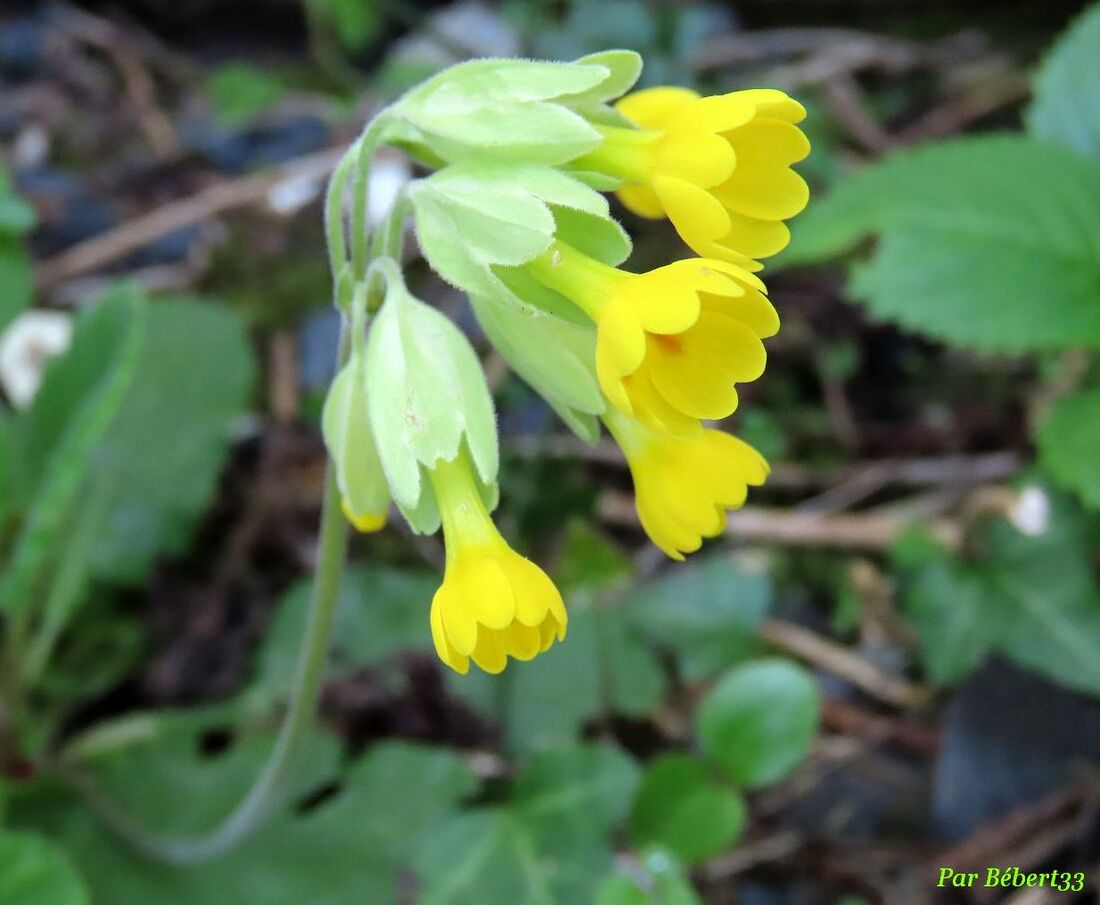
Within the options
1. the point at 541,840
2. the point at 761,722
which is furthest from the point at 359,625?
the point at 761,722

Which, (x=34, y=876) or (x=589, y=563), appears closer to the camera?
(x=34, y=876)

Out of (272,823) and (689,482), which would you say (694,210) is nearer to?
(689,482)

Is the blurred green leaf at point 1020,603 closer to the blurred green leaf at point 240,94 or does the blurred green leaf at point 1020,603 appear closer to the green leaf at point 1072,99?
the green leaf at point 1072,99

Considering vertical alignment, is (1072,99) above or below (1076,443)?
above

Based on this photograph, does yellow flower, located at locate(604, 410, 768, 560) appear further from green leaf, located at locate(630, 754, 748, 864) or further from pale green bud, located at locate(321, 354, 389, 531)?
green leaf, located at locate(630, 754, 748, 864)

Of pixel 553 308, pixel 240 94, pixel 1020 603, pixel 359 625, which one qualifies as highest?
pixel 553 308

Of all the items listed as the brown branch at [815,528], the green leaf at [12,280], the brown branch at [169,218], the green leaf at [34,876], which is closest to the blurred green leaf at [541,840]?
the green leaf at [34,876]

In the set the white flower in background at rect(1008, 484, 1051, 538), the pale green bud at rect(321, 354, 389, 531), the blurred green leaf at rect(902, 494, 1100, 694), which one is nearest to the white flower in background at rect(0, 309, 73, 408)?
the pale green bud at rect(321, 354, 389, 531)
